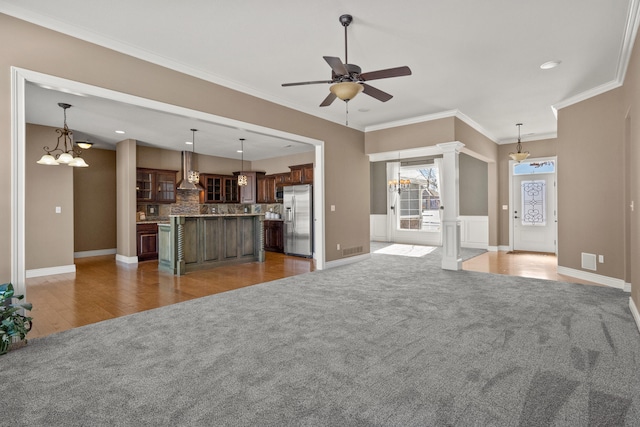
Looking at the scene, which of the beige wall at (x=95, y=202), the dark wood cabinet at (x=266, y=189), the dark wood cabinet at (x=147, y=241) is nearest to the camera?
the dark wood cabinet at (x=147, y=241)

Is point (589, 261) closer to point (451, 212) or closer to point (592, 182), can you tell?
point (592, 182)

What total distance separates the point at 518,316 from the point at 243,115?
4.33 m

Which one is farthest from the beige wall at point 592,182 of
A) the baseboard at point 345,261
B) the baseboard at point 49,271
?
the baseboard at point 49,271

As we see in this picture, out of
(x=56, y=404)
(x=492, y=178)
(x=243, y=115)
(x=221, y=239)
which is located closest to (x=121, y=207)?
(x=221, y=239)

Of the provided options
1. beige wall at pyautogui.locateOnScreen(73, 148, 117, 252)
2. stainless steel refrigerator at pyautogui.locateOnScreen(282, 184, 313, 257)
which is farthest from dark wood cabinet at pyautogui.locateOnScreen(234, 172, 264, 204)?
beige wall at pyautogui.locateOnScreen(73, 148, 117, 252)

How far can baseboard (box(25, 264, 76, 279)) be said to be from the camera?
5.85 meters

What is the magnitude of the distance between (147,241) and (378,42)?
22.1 ft

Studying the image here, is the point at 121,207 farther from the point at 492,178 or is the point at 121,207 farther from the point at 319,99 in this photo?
the point at 492,178

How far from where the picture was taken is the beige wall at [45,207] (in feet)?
19.4

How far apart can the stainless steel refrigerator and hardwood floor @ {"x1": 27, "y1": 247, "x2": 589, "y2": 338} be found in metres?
0.47

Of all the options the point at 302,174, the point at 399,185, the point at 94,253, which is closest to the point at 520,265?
the point at 399,185

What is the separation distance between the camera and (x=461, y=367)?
2389 mm

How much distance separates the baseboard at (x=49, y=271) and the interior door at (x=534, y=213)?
10.2 metres

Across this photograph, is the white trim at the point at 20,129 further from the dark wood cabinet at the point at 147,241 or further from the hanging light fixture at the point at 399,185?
the hanging light fixture at the point at 399,185
